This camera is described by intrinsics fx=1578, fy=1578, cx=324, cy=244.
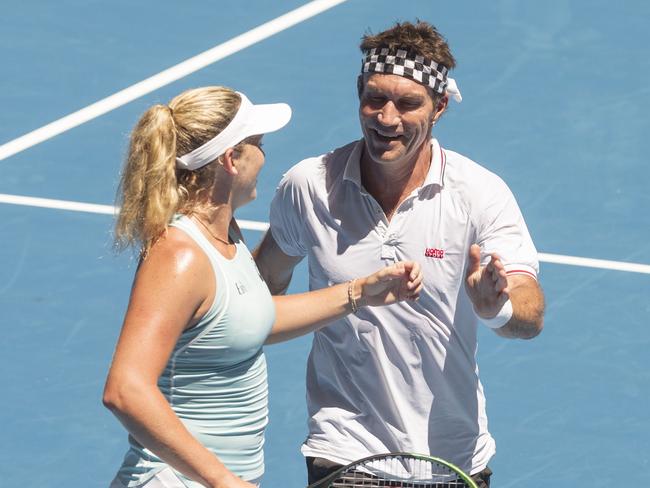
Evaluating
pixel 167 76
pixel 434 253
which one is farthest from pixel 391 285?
pixel 167 76

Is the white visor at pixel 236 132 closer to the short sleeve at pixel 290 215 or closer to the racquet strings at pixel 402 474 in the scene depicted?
the short sleeve at pixel 290 215

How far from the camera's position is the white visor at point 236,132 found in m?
5.12

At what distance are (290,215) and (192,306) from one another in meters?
1.29

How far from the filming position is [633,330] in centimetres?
898

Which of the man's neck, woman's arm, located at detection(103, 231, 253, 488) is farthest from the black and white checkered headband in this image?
woman's arm, located at detection(103, 231, 253, 488)

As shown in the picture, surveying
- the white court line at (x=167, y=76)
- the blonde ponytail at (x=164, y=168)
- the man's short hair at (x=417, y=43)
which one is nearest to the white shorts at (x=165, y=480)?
the blonde ponytail at (x=164, y=168)

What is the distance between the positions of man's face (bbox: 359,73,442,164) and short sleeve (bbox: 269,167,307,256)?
0.39 metres

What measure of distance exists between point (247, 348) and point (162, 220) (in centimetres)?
50

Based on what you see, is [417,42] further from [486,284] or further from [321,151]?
[321,151]

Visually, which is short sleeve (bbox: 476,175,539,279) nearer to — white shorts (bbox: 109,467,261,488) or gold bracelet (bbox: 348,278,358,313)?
gold bracelet (bbox: 348,278,358,313)

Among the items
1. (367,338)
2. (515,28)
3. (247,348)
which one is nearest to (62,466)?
(367,338)

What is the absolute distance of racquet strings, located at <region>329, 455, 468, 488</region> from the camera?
18.5ft

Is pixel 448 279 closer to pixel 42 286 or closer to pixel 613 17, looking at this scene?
pixel 42 286

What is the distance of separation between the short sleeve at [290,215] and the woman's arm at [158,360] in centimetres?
118
